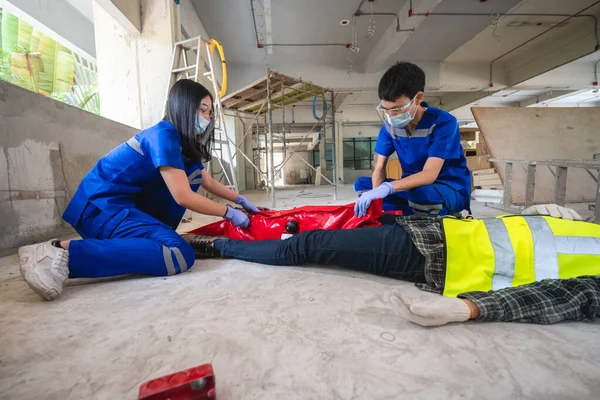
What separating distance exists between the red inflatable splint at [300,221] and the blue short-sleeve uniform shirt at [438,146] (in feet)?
1.62

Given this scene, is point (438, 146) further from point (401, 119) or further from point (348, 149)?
point (348, 149)

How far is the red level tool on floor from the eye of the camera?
1.42ft

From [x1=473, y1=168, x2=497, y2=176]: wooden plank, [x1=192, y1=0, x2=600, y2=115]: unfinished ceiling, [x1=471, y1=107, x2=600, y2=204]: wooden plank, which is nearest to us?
[x1=471, y1=107, x2=600, y2=204]: wooden plank

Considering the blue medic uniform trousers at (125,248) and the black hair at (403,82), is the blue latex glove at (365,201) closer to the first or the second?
the black hair at (403,82)

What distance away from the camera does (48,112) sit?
70.4 inches

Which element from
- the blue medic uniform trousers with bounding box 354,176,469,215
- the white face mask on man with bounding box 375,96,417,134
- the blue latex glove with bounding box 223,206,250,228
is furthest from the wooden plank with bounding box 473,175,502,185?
the blue latex glove with bounding box 223,206,250,228

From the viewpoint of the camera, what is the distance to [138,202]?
1.42 metres

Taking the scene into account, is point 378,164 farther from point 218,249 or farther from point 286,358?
point 286,358

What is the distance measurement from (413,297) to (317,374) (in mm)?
515

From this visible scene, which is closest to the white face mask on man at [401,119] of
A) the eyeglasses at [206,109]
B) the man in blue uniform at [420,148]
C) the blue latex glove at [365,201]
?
the man in blue uniform at [420,148]

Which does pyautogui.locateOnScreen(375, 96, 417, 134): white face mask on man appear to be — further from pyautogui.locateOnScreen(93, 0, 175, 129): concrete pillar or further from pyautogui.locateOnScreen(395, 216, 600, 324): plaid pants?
pyautogui.locateOnScreen(93, 0, 175, 129): concrete pillar

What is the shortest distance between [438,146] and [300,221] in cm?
84

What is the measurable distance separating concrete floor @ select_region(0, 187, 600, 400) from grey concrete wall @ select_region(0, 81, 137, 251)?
0.85m

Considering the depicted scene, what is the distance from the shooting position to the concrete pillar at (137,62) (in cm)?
279
